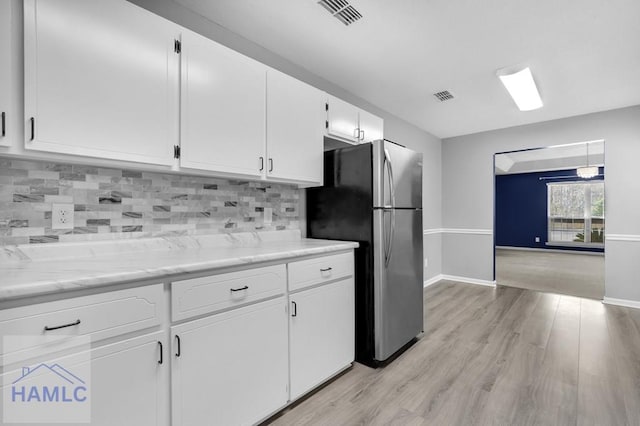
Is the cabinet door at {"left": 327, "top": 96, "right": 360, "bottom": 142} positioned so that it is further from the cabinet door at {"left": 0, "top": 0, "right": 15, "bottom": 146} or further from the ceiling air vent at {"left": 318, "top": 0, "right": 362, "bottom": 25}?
the cabinet door at {"left": 0, "top": 0, "right": 15, "bottom": 146}

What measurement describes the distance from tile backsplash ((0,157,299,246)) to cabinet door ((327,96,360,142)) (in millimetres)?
810

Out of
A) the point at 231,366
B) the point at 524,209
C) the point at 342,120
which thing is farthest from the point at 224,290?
the point at 524,209

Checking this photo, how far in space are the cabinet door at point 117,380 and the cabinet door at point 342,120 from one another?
2.03 m

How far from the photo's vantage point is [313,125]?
2.45 metres

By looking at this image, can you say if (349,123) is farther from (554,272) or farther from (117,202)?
(554,272)

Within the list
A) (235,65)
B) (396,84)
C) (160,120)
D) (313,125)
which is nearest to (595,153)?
(396,84)

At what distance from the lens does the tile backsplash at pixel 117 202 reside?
4.61ft

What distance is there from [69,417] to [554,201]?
1100 cm

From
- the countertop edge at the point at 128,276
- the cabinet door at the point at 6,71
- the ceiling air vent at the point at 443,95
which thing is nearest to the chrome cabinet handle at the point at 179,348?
the countertop edge at the point at 128,276

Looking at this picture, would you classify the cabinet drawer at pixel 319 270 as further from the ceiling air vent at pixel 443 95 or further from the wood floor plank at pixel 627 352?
the ceiling air vent at pixel 443 95

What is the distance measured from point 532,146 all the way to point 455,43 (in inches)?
120

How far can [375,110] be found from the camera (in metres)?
3.91

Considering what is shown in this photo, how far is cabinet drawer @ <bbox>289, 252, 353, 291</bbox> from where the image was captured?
1.85m

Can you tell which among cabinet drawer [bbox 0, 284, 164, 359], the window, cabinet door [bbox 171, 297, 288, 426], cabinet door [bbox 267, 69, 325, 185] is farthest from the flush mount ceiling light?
the window
